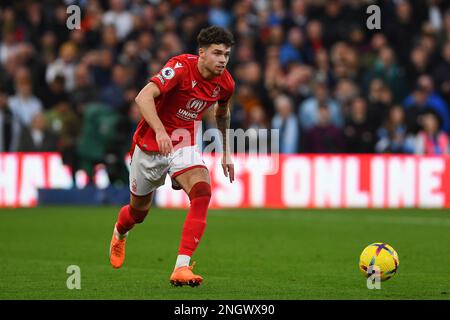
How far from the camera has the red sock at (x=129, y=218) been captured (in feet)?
32.2

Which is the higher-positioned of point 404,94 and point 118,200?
point 404,94

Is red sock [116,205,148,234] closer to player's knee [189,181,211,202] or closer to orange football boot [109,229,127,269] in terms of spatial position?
orange football boot [109,229,127,269]

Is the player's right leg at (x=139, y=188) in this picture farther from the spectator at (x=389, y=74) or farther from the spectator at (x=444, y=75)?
the spectator at (x=444, y=75)

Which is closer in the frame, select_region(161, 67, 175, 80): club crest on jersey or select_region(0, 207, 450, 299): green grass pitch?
select_region(0, 207, 450, 299): green grass pitch

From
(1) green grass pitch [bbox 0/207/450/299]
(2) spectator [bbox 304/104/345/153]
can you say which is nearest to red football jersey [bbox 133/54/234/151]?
(1) green grass pitch [bbox 0/207/450/299]

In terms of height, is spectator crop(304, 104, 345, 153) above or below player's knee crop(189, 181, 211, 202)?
above

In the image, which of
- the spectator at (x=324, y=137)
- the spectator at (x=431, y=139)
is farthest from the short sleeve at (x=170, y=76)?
the spectator at (x=431, y=139)

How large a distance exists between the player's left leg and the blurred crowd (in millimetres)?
10274

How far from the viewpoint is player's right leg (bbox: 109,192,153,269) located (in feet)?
31.9

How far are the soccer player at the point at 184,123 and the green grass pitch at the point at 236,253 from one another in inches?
26.8
